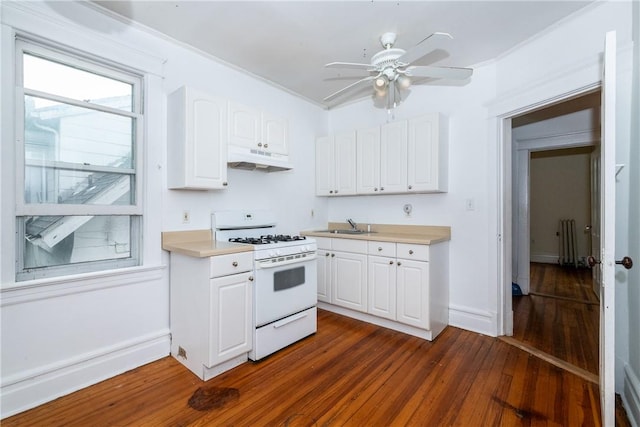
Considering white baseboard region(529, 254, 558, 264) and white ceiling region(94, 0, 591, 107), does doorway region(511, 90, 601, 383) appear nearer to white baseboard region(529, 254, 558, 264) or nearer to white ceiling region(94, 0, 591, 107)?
white baseboard region(529, 254, 558, 264)

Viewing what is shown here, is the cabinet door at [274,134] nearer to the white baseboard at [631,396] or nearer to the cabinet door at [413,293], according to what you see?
the cabinet door at [413,293]

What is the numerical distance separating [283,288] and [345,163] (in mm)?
1820

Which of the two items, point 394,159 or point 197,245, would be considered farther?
point 394,159

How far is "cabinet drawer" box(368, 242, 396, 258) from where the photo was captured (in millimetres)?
2781

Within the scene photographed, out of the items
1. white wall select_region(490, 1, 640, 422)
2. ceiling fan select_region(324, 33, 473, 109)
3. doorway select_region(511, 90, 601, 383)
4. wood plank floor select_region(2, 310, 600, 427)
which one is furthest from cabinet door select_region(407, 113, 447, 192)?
wood plank floor select_region(2, 310, 600, 427)

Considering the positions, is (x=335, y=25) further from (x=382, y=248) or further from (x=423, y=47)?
(x=382, y=248)

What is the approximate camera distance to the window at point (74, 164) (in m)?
1.81

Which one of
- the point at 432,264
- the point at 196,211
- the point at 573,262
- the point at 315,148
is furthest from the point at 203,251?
the point at 573,262

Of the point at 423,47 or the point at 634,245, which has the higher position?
the point at 423,47

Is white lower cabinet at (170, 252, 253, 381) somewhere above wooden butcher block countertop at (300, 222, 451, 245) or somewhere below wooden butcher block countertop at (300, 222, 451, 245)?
below

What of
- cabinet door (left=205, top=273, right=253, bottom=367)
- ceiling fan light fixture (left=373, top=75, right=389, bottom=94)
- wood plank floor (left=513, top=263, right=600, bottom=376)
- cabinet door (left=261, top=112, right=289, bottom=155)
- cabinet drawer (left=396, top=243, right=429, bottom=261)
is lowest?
wood plank floor (left=513, top=263, right=600, bottom=376)

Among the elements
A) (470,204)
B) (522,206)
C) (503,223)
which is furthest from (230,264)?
(522,206)

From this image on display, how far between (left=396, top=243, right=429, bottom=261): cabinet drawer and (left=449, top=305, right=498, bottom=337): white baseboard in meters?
0.84

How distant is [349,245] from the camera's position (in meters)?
3.11
